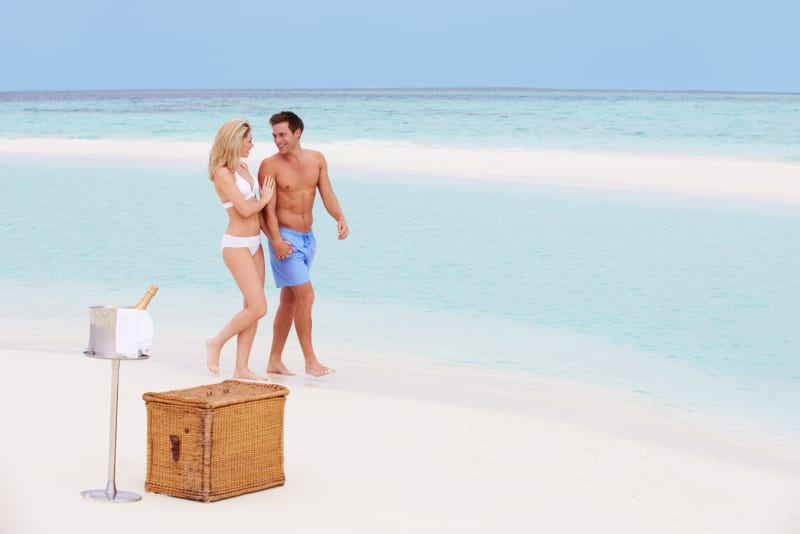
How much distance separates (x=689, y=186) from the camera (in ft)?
74.3

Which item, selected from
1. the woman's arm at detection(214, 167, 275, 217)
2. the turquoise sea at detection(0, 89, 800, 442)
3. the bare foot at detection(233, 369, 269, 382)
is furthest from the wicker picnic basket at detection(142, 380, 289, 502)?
the turquoise sea at detection(0, 89, 800, 442)

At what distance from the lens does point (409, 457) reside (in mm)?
5344

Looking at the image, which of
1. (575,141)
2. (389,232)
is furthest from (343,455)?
(575,141)

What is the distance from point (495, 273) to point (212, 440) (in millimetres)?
7816

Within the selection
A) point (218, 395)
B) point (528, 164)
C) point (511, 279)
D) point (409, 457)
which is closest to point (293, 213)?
point (409, 457)

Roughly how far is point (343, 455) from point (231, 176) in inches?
73.3

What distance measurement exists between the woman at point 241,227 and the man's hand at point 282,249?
0.09m

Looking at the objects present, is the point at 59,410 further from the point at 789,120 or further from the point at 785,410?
the point at 789,120

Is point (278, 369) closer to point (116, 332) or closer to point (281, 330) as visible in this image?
point (281, 330)

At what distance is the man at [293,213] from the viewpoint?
22.4ft

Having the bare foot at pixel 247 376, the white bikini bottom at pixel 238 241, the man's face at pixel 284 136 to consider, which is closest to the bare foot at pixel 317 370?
the bare foot at pixel 247 376

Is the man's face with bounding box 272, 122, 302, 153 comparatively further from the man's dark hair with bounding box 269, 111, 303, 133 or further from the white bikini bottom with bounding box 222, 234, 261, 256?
the white bikini bottom with bounding box 222, 234, 261, 256

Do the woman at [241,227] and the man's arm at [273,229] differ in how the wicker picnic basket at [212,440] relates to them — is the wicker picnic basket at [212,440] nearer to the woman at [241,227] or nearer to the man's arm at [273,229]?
the woman at [241,227]

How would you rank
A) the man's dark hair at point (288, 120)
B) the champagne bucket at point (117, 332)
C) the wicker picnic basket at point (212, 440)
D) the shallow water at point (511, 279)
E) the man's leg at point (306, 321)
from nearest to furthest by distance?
1. the champagne bucket at point (117, 332)
2. the wicker picnic basket at point (212, 440)
3. the man's dark hair at point (288, 120)
4. the man's leg at point (306, 321)
5. the shallow water at point (511, 279)
